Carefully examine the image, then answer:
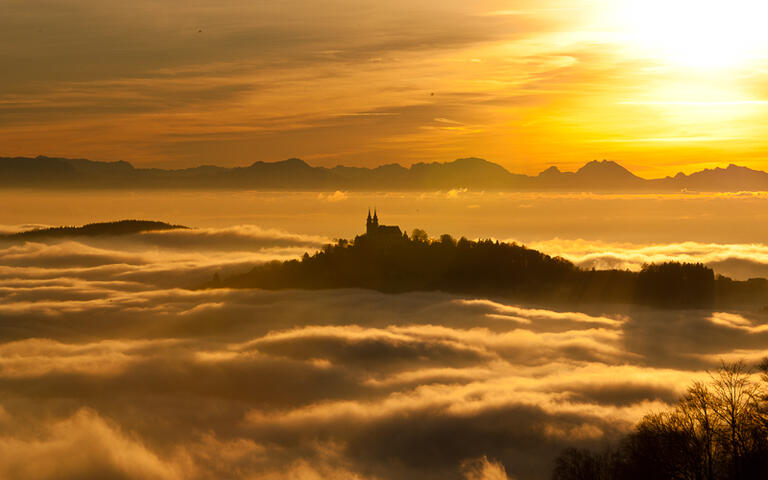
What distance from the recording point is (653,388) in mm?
164875

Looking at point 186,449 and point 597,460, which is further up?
point 597,460

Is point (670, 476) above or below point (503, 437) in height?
above

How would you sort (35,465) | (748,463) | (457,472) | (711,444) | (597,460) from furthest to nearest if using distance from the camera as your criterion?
(35,465) < (457,472) < (597,460) < (711,444) < (748,463)

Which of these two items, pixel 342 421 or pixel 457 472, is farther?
pixel 342 421

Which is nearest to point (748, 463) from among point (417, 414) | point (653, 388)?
point (417, 414)

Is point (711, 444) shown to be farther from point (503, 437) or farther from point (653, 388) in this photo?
point (653, 388)

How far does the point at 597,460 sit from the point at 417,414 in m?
98.8

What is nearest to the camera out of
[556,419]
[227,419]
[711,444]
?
[711,444]

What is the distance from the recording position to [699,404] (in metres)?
49.8

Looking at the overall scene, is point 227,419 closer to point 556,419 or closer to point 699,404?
point 556,419

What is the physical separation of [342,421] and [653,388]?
68.6 m

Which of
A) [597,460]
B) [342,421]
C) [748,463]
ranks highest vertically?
[748,463]

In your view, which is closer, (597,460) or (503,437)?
(597,460)

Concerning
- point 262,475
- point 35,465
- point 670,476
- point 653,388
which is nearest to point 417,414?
point 262,475
